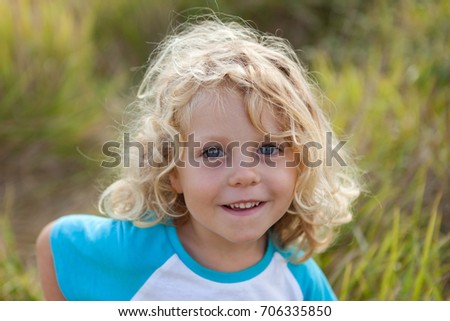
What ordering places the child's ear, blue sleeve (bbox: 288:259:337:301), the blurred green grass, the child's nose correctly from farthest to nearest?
1. the blurred green grass
2. blue sleeve (bbox: 288:259:337:301)
3. the child's ear
4. the child's nose

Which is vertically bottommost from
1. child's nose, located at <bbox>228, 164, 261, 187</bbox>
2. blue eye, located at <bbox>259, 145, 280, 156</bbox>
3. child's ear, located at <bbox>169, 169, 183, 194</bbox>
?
child's ear, located at <bbox>169, 169, 183, 194</bbox>

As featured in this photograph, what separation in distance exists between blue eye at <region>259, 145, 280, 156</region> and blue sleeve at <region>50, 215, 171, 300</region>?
459 millimetres

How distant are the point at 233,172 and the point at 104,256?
0.54 meters

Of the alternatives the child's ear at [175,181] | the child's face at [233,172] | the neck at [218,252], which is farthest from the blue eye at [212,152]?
the neck at [218,252]

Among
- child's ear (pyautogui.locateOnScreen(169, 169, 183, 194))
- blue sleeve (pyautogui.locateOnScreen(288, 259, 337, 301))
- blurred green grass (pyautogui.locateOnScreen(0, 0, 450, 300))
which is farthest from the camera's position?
blurred green grass (pyautogui.locateOnScreen(0, 0, 450, 300))

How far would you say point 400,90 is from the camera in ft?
12.1

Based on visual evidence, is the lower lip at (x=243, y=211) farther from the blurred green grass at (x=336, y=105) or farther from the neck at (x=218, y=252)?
the blurred green grass at (x=336, y=105)

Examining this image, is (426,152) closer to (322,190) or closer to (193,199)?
(322,190)

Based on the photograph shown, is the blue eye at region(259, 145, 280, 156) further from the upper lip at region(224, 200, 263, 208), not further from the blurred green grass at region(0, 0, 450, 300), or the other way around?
the blurred green grass at region(0, 0, 450, 300)

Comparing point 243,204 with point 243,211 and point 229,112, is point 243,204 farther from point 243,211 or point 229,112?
point 229,112

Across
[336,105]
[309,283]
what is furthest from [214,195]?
[336,105]

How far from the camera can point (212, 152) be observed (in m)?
1.92

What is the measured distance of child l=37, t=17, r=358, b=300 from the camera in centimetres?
192

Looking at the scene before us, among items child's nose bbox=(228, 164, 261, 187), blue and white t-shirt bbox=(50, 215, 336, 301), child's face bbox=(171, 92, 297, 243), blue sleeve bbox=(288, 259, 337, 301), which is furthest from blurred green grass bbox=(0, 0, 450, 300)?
child's nose bbox=(228, 164, 261, 187)
